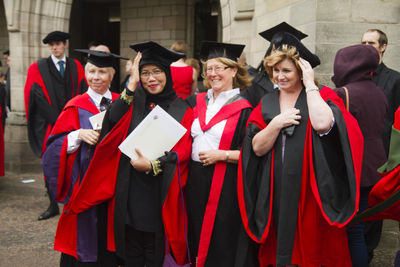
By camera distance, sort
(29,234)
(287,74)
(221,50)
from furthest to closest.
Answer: (29,234), (221,50), (287,74)

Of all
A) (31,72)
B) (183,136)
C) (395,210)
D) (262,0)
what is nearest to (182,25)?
(262,0)

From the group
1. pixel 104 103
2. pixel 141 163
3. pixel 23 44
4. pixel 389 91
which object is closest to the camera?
pixel 141 163

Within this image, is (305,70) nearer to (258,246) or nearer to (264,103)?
(264,103)

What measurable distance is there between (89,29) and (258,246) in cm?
1273

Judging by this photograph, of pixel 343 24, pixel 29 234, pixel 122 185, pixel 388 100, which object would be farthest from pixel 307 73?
pixel 29 234

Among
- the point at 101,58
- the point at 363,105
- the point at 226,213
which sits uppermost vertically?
the point at 101,58

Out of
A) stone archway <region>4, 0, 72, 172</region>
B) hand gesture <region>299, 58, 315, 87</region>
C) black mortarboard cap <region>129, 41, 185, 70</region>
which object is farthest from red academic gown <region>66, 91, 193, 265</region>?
stone archway <region>4, 0, 72, 172</region>

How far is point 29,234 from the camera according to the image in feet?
14.3

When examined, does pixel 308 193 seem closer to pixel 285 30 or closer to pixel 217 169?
pixel 217 169

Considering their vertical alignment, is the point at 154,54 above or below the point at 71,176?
above

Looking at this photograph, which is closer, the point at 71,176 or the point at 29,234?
the point at 71,176

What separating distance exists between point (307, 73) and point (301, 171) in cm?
61

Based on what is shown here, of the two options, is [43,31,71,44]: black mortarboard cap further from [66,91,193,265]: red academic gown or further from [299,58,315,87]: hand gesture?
[299,58,315,87]: hand gesture

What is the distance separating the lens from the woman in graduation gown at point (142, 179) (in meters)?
2.67
